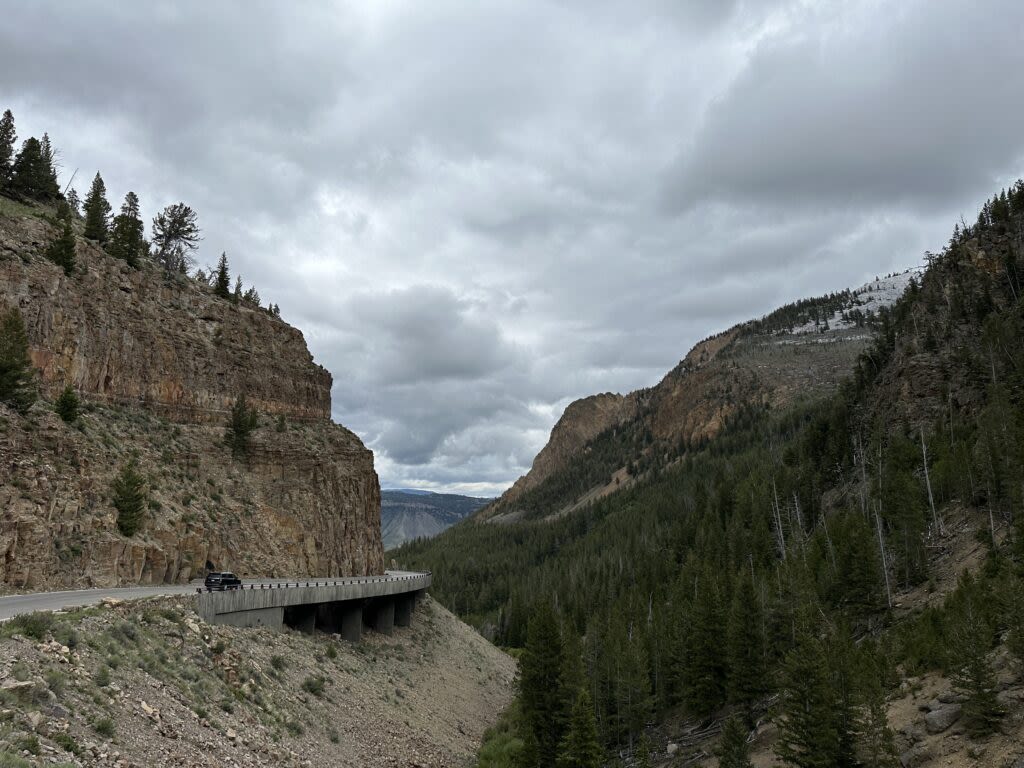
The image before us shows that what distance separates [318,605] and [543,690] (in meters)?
16.5

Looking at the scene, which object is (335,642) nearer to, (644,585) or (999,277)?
(644,585)

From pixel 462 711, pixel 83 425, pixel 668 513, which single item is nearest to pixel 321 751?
pixel 462 711

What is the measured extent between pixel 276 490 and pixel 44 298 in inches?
852

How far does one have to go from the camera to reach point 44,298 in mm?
40562

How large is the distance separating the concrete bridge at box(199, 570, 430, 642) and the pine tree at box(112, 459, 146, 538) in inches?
290

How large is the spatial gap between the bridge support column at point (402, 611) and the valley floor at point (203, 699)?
11474 mm

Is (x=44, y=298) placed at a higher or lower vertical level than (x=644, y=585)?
higher

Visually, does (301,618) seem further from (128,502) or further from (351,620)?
(128,502)

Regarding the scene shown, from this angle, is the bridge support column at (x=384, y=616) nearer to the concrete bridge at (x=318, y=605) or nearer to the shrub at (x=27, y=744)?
the concrete bridge at (x=318, y=605)

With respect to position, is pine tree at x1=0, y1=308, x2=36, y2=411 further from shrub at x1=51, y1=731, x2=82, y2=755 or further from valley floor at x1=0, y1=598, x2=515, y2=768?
shrub at x1=51, y1=731, x2=82, y2=755

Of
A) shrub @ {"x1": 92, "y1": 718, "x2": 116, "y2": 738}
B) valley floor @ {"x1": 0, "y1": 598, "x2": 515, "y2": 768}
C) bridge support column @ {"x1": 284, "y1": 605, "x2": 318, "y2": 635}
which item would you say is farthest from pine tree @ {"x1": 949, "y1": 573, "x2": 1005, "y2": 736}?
bridge support column @ {"x1": 284, "y1": 605, "x2": 318, "y2": 635}

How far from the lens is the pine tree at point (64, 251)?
42969 mm

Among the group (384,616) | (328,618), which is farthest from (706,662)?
(328,618)

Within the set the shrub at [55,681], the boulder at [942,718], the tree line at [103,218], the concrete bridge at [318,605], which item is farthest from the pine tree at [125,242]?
the boulder at [942,718]
